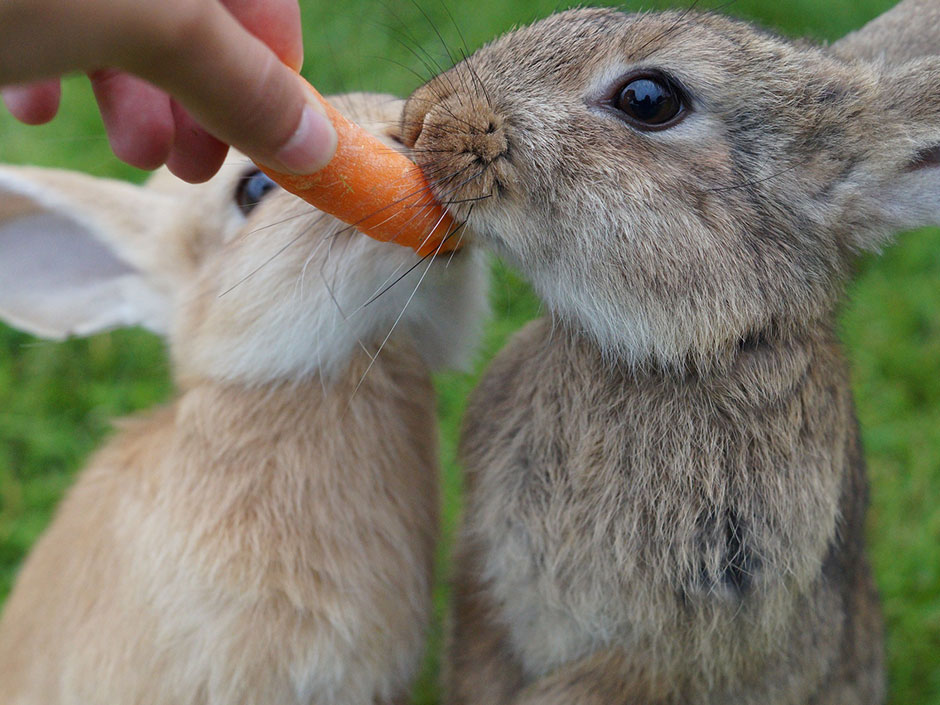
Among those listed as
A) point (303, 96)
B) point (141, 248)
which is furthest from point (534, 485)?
point (141, 248)

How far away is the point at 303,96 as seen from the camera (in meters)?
1.84

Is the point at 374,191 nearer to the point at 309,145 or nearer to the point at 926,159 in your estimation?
the point at 309,145

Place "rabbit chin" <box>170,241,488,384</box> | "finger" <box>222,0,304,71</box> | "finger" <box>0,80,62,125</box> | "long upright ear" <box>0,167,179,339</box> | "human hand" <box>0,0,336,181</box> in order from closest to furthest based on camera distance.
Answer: "human hand" <box>0,0,336,181</box>
"finger" <box>222,0,304,71</box>
"finger" <box>0,80,62,125</box>
"rabbit chin" <box>170,241,488,384</box>
"long upright ear" <box>0,167,179,339</box>

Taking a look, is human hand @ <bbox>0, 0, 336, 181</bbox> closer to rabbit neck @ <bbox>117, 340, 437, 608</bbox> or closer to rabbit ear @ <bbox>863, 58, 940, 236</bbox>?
rabbit neck @ <bbox>117, 340, 437, 608</bbox>

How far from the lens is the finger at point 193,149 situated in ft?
8.02

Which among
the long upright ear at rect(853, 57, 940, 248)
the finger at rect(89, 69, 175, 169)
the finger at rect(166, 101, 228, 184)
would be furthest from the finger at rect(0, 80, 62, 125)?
the long upright ear at rect(853, 57, 940, 248)

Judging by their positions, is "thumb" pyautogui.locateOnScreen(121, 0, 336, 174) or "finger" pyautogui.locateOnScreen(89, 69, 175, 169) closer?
"thumb" pyautogui.locateOnScreen(121, 0, 336, 174)

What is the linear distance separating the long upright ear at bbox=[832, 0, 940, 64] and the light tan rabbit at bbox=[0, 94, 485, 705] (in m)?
1.29

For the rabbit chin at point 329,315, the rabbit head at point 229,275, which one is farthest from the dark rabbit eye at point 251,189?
the rabbit chin at point 329,315

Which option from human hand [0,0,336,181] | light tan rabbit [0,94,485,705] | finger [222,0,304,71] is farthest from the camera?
light tan rabbit [0,94,485,705]

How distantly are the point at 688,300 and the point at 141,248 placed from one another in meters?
1.83

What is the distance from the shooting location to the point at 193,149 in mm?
2459

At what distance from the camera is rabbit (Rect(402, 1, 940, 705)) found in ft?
7.68

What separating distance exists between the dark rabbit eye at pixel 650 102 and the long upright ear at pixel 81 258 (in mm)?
1604
